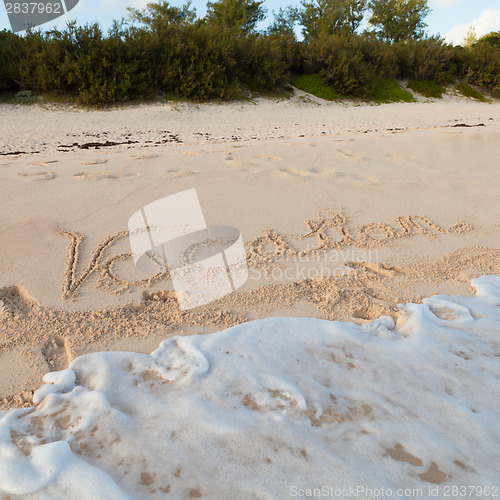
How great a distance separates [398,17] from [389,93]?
9.23 metres

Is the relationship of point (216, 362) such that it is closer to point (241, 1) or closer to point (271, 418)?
point (271, 418)

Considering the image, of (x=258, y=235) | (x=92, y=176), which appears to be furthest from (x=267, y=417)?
(x=92, y=176)

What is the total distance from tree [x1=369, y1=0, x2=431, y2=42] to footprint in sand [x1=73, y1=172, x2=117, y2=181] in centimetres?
1994

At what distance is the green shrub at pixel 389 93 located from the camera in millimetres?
12867

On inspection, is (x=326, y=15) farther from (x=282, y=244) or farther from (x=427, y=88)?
(x=282, y=244)

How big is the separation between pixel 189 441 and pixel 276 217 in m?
1.99

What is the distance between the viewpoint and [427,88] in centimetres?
1385

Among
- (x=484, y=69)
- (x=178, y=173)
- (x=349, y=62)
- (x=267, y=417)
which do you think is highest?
(x=349, y=62)

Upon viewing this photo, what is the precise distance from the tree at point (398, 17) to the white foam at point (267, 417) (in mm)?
21310

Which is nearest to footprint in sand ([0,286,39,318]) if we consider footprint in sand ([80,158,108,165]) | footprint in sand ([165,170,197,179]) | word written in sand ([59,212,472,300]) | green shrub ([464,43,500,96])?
word written in sand ([59,212,472,300])

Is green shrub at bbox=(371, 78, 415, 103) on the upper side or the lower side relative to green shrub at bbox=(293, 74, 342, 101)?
lower

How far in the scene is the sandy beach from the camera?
1.76 meters

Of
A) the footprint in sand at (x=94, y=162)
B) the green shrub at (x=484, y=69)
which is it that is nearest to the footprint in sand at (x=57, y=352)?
the footprint in sand at (x=94, y=162)

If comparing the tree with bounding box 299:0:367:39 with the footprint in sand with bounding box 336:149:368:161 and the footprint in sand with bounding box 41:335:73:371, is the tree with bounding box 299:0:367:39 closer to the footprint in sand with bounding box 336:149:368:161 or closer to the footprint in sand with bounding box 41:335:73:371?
the footprint in sand with bounding box 336:149:368:161
